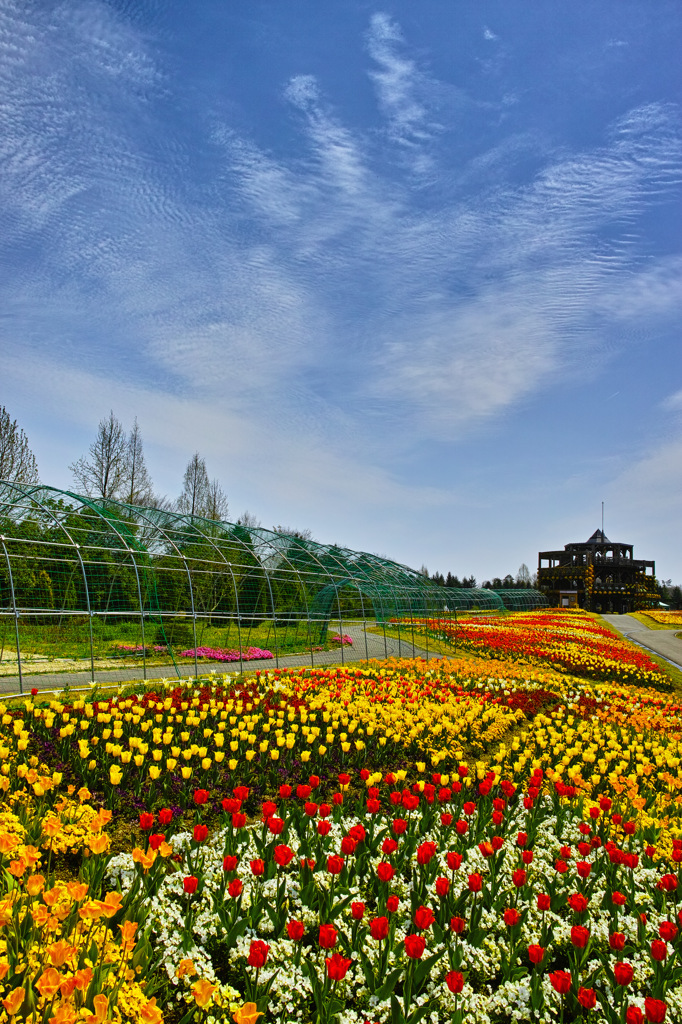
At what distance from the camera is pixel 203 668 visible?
13.8 m

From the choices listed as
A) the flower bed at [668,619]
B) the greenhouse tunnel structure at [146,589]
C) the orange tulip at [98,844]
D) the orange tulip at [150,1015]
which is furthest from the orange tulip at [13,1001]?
the flower bed at [668,619]

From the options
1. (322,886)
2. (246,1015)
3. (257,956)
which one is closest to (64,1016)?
(246,1015)

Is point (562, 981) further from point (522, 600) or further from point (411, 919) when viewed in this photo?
point (522, 600)

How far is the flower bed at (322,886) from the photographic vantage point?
257 cm

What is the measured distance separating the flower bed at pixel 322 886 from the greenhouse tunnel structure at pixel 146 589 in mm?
5601

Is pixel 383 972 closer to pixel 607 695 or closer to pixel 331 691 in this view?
pixel 331 691

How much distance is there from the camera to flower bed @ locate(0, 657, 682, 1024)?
2.57 meters

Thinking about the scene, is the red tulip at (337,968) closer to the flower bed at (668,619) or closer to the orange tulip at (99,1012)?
the orange tulip at (99,1012)

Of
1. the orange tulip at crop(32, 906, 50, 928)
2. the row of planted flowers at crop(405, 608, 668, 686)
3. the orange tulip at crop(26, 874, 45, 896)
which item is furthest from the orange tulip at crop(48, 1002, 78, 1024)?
the row of planted flowers at crop(405, 608, 668, 686)

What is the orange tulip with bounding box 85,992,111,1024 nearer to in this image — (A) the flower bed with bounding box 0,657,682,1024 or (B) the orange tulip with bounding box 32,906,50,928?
(A) the flower bed with bounding box 0,657,682,1024

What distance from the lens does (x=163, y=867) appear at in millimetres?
3369

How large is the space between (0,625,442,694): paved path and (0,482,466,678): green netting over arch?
15.3 inches

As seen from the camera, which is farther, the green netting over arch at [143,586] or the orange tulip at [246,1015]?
the green netting over arch at [143,586]

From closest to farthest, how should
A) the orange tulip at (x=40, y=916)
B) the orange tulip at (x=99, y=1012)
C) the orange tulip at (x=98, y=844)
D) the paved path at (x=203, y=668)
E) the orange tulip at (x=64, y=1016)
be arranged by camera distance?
the orange tulip at (x=64, y=1016) → the orange tulip at (x=99, y=1012) → the orange tulip at (x=40, y=916) → the orange tulip at (x=98, y=844) → the paved path at (x=203, y=668)
